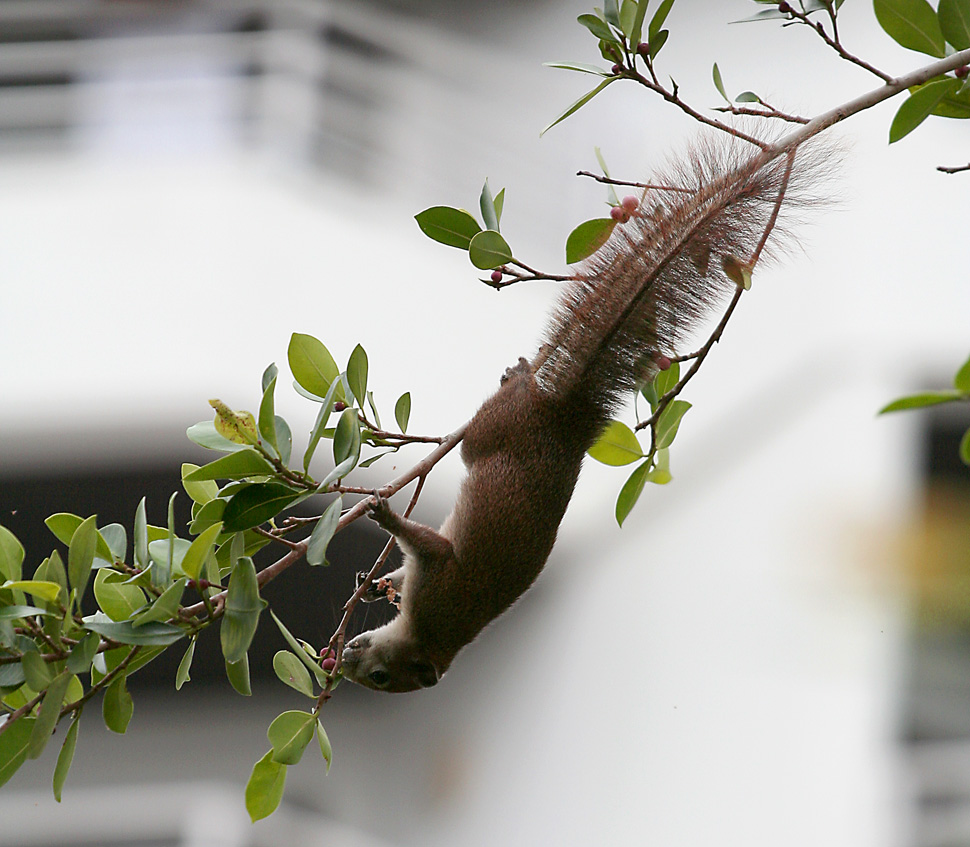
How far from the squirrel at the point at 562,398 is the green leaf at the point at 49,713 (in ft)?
1.04

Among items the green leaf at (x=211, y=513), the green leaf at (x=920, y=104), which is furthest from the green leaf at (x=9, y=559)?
the green leaf at (x=920, y=104)

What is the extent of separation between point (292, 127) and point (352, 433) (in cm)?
301

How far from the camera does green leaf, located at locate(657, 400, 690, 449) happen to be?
0.93m

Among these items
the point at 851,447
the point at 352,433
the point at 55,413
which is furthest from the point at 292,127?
the point at 352,433

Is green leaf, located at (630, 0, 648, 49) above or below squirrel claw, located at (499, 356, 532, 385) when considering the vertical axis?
above

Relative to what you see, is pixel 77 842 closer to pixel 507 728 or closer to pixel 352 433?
pixel 507 728

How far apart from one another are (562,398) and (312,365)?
27 centimetres

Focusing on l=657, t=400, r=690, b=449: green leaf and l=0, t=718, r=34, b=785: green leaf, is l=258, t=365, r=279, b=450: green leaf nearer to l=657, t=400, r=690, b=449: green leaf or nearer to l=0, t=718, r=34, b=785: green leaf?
l=0, t=718, r=34, b=785: green leaf

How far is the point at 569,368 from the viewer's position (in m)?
0.99

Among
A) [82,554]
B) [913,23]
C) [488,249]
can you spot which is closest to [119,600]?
[82,554]

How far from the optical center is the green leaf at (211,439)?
771 mm

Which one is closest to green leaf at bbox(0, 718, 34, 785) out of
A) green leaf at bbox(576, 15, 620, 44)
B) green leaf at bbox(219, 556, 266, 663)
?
green leaf at bbox(219, 556, 266, 663)

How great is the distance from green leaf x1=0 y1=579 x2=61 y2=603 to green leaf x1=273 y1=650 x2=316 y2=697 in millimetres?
175

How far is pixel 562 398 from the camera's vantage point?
3.35 feet
